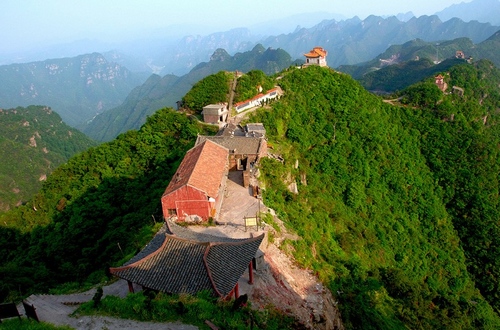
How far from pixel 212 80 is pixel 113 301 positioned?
42186 millimetres

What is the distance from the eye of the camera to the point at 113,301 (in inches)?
636

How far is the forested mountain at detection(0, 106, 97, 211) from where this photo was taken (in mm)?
87969

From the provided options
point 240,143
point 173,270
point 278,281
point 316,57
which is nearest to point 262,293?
point 278,281

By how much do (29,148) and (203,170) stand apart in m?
101

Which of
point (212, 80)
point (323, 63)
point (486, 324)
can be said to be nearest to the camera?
point (486, 324)

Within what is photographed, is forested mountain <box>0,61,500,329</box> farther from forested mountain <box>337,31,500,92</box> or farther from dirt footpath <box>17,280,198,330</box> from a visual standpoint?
forested mountain <box>337,31,500,92</box>

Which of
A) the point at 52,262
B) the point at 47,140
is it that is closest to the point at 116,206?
the point at 52,262

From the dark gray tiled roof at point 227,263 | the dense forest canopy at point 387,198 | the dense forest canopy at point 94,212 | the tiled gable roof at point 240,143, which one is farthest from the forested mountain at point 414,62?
the dark gray tiled roof at point 227,263

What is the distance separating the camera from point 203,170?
87.6ft

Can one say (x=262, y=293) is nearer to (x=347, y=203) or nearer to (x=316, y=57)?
(x=347, y=203)

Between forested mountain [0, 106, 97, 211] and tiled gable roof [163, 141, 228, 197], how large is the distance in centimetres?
6900

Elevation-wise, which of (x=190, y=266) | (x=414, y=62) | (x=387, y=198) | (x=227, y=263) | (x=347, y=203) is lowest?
→ (x=387, y=198)

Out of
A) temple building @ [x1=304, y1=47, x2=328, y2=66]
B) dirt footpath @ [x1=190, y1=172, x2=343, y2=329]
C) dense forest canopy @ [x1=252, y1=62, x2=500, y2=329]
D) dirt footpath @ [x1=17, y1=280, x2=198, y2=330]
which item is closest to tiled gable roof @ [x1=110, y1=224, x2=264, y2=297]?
dirt footpath @ [x1=17, y1=280, x2=198, y2=330]

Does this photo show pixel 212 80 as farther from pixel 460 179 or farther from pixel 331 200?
pixel 460 179
